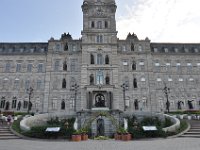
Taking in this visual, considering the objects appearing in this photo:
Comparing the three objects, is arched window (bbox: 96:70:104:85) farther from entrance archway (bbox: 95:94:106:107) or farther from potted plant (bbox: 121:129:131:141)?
potted plant (bbox: 121:129:131:141)

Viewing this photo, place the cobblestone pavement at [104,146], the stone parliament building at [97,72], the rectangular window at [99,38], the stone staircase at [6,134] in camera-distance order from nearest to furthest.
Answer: the cobblestone pavement at [104,146], the stone staircase at [6,134], the stone parliament building at [97,72], the rectangular window at [99,38]

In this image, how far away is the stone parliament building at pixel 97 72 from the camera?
50.4m

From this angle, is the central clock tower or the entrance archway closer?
the central clock tower

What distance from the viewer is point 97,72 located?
Answer: 165ft

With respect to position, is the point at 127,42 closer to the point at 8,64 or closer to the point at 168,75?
the point at 168,75

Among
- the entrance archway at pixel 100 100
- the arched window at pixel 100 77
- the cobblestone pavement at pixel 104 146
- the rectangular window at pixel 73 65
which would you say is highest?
the rectangular window at pixel 73 65

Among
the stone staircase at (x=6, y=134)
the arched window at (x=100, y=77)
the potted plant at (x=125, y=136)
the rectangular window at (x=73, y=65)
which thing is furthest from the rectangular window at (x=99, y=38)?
the potted plant at (x=125, y=136)

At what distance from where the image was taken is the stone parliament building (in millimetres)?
50406

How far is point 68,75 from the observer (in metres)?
53.3

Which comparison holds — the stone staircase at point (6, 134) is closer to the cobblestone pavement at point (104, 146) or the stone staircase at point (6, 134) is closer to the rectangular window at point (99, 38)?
the cobblestone pavement at point (104, 146)

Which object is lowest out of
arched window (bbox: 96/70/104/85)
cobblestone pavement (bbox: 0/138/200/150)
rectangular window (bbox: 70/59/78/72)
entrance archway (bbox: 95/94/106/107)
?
cobblestone pavement (bbox: 0/138/200/150)

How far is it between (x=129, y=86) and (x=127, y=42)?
10.8 metres

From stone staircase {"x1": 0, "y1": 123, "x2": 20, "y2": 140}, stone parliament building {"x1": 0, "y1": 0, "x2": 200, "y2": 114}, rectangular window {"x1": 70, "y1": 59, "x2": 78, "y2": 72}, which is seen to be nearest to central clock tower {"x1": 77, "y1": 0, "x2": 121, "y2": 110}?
stone parliament building {"x1": 0, "y1": 0, "x2": 200, "y2": 114}

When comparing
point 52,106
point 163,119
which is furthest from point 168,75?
point 52,106
